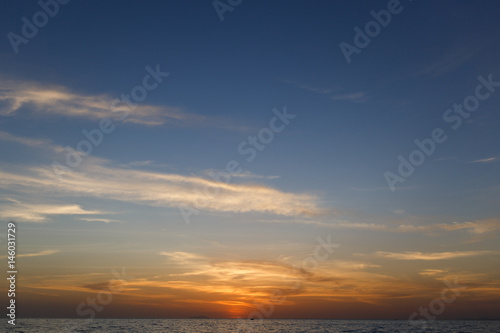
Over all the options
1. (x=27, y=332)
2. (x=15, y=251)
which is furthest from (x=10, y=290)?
(x=27, y=332)

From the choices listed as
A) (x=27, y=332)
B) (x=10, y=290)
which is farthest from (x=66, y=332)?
(x=10, y=290)

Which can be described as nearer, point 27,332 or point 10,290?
point 10,290

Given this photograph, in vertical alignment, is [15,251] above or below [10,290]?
above

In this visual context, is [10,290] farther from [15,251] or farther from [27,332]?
[27,332]

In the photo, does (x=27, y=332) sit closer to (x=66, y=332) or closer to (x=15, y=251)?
(x=66, y=332)

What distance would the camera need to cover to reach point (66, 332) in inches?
4675

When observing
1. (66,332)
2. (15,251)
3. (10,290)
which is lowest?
(66,332)

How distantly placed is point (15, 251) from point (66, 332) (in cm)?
9366

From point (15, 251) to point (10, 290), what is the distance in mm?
6193

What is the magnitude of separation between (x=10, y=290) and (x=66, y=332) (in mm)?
88477

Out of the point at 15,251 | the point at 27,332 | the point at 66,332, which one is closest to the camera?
the point at 15,251

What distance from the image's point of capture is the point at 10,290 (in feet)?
146

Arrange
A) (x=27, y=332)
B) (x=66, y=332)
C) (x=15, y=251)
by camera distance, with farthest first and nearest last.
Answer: (x=66, y=332) < (x=27, y=332) < (x=15, y=251)

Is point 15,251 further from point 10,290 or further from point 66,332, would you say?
point 66,332
